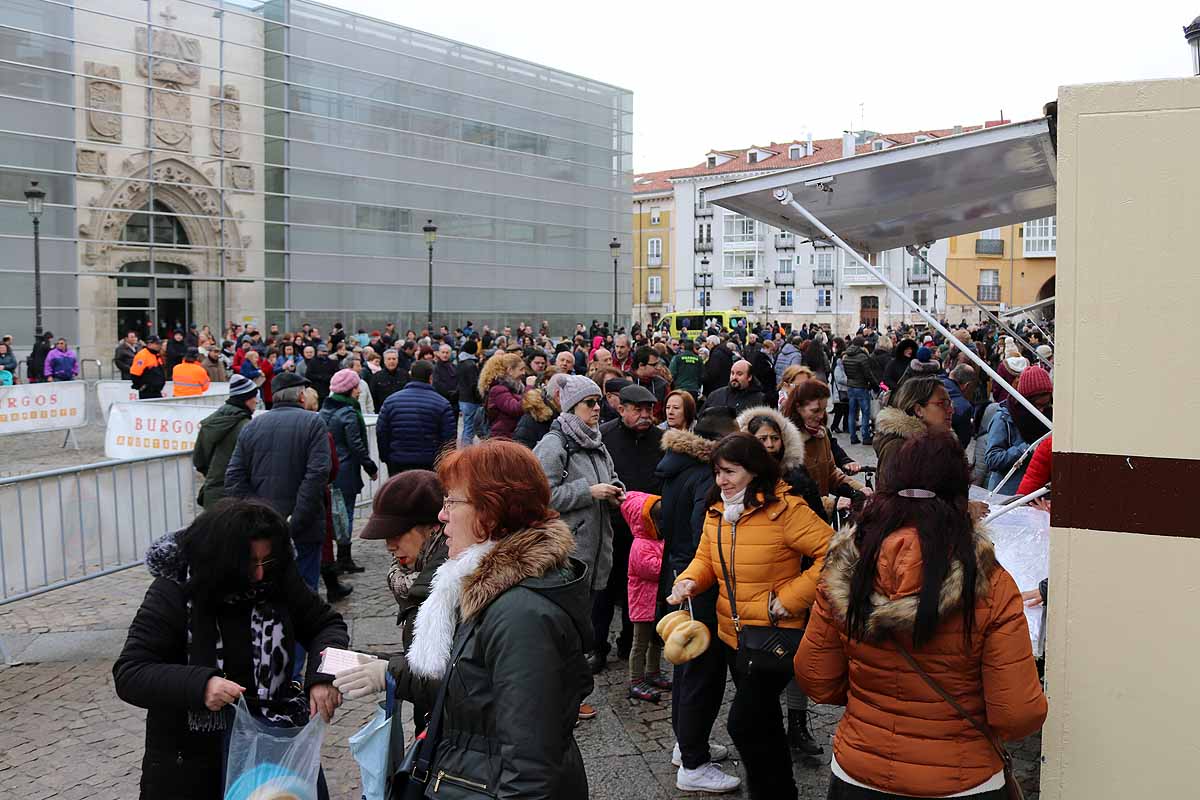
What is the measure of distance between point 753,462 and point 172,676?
218 cm

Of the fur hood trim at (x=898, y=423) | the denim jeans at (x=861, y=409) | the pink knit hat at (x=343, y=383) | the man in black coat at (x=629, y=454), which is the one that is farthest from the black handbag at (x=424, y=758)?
the denim jeans at (x=861, y=409)

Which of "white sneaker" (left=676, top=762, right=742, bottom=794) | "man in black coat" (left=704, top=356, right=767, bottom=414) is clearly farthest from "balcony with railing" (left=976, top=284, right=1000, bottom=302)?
"white sneaker" (left=676, top=762, right=742, bottom=794)

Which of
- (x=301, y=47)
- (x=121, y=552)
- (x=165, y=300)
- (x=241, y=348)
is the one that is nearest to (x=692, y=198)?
(x=301, y=47)

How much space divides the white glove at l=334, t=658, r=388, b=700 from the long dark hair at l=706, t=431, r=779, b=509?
1.66m

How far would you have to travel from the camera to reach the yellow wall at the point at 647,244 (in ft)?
259

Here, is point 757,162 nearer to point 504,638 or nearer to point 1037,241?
point 1037,241

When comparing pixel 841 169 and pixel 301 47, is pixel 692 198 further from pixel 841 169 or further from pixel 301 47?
pixel 841 169

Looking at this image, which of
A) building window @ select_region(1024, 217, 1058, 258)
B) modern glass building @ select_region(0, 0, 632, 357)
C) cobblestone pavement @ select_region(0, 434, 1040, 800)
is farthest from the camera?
building window @ select_region(1024, 217, 1058, 258)

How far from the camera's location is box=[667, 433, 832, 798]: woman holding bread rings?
3.77 metres

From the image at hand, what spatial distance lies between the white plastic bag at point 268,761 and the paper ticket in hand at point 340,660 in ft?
0.78

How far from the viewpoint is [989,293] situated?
65125mm

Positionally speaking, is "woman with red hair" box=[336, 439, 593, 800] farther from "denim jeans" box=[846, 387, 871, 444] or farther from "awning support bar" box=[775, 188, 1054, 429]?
"denim jeans" box=[846, 387, 871, 444]

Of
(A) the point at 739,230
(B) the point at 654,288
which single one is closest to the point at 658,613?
(A) the point at 739,230

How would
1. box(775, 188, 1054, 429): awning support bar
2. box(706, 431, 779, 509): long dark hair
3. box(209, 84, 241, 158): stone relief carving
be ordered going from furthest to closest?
box(209, 84, 241, 158): stone relief carving, box(775, 188, 1054, 429): awning support bar, box(706, 431, 779, 509): long dark hair
